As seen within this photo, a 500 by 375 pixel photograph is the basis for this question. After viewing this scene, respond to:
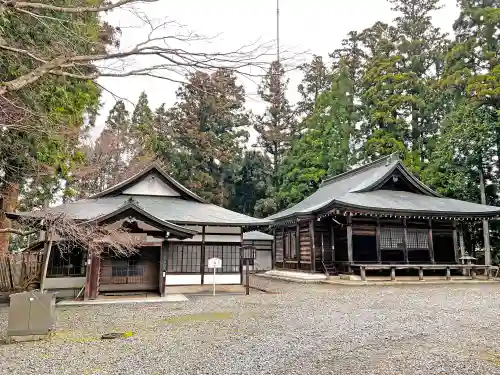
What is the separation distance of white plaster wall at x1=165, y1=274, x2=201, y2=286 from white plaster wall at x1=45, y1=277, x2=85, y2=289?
2.78 m

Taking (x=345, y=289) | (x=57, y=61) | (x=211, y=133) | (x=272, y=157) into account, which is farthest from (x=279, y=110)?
(x=57, y=61)

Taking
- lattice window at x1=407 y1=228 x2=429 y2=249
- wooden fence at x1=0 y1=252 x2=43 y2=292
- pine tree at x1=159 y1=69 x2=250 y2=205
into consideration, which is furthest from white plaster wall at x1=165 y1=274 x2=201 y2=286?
pine tree at x1=159 y1=69 x2=250 y2=205

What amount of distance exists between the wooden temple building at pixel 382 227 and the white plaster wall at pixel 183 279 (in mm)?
6204

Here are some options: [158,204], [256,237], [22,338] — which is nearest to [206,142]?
[256,237]

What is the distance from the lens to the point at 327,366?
14.6 feet

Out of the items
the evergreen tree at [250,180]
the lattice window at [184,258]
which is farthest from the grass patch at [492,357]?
the evergreen tree at [250,180]

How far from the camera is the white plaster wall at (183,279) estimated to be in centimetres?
1326

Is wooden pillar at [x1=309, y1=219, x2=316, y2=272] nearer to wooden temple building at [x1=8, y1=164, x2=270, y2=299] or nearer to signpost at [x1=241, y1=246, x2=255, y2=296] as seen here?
signpost at [x1=241, y1=246, x2=255, y2=296]

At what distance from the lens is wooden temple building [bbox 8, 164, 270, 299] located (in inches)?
437

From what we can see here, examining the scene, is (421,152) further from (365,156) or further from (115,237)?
(115,237)

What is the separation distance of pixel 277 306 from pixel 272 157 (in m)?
28.7

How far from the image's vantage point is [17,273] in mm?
11172

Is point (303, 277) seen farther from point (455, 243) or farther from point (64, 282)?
point (64, 282)

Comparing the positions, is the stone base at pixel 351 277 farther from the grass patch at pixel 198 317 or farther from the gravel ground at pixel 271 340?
the grass patch at pixel 198 317
